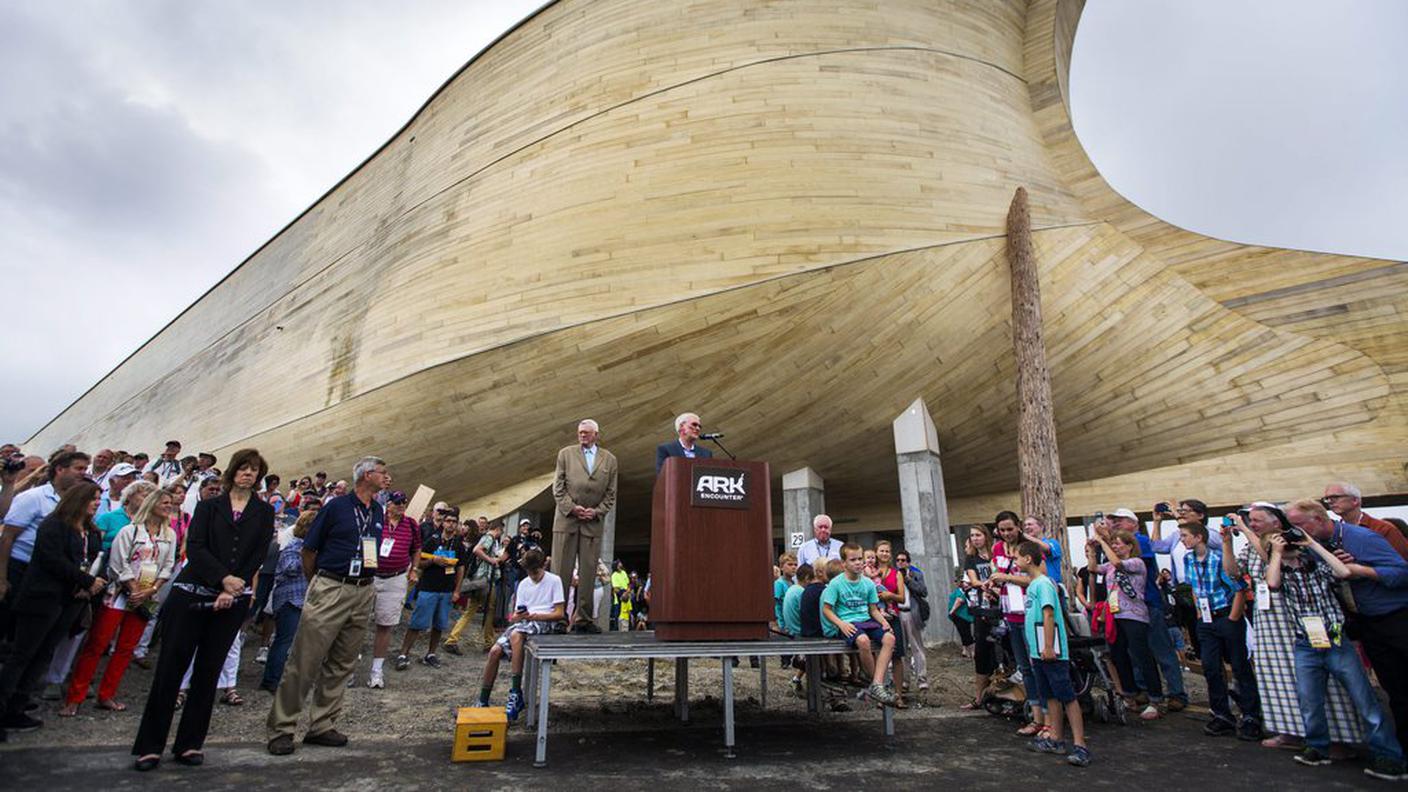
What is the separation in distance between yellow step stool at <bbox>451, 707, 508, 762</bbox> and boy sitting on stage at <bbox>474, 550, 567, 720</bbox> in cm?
117

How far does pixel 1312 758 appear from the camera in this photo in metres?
3.76

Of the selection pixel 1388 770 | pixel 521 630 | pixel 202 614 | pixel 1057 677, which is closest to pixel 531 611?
pixel 521 630

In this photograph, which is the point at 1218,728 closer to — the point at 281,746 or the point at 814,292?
the point at 281,746

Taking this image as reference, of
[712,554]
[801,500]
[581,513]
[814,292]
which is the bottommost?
[712,554]

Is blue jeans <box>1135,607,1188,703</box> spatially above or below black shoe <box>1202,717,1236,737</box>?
above

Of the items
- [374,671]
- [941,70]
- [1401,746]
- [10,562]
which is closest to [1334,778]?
[1401,746]

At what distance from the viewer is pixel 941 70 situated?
38.7 ft

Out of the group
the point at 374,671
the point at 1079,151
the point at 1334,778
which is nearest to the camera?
the point at 1334,778

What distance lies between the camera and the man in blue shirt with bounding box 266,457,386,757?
367 cm

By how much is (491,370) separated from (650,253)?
10.2ft

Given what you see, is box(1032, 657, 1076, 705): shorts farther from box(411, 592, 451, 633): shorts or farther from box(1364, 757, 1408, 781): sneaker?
box(411, 592, 451, 633): shorts

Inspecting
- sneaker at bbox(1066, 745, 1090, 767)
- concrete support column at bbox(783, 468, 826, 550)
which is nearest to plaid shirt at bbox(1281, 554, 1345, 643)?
sneaker at bbox(1066, 745, 1090, 767)

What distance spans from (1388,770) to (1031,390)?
7.45 metres

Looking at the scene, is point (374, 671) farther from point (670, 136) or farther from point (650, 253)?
point (670, 136)
